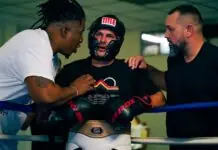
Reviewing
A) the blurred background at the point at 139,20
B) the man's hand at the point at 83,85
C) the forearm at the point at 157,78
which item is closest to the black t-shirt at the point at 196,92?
the forearm at the point at 157,78

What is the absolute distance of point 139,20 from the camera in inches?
286

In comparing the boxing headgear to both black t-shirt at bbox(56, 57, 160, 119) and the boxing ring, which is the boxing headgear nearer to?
black t-shirt at bbox(56, 57, 160, 119)

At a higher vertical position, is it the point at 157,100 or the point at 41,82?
the point at 41,82

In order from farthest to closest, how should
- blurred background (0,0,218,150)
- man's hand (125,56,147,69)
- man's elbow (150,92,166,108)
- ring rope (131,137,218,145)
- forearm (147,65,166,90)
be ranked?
blurred background (0,0,218,150) → forearm (147,65,166,90) → man's hand (125,56,147,69) → man's elbow (150,92,166,108) → ring rope (131,137,218,145)

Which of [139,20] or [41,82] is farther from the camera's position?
[139,20]

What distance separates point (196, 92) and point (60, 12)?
825mm

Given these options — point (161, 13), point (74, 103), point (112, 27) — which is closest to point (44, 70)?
point (74, 103)

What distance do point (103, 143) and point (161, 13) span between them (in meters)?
4.77

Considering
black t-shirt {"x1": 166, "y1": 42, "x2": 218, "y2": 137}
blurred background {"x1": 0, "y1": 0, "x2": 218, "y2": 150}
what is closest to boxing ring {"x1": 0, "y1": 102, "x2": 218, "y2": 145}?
black t-shirt {"x1": 166, "y1": 42, "x2": 218, "y2": 137}

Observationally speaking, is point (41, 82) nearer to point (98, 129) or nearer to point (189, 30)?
point (98, 129)

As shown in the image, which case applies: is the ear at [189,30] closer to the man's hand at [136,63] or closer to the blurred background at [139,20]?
the man's hand at [136,63]

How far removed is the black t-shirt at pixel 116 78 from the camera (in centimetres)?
232

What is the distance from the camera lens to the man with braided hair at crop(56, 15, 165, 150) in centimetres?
209

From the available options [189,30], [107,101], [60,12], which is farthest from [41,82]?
[189,30]
